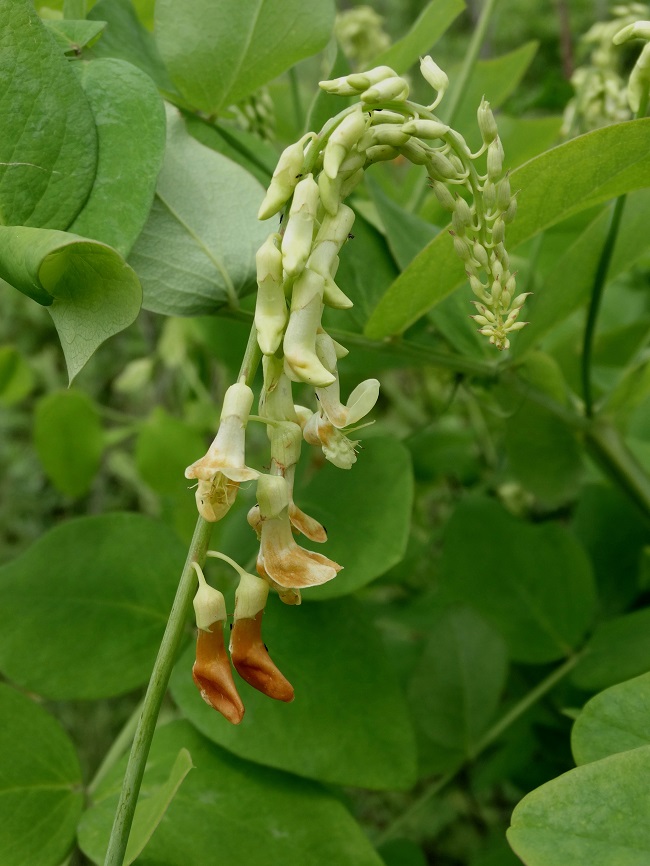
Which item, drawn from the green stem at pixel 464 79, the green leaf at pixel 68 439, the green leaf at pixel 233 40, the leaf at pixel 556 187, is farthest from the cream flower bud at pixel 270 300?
the green leaf at pixel 68 439

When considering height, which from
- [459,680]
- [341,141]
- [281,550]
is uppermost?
[341,141]

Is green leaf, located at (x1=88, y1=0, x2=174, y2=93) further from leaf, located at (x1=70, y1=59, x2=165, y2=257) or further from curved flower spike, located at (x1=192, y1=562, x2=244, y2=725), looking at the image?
curved flower spike, located at (x1=192, y1=562, x2=244, y2=725)

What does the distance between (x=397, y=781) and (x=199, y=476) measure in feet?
0.70

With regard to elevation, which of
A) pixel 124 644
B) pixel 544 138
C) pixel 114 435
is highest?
pixel 544 138

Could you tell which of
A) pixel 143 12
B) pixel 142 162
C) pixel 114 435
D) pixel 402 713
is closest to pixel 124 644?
pixel 402 713

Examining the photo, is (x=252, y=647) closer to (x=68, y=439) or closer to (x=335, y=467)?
(x=335, y=467)

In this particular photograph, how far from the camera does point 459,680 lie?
1.87ft

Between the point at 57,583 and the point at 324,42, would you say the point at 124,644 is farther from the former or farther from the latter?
the point at 324,42

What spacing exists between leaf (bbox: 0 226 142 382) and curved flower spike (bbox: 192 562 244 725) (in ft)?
0.30

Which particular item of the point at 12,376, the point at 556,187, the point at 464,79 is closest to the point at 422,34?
the point at 464,79

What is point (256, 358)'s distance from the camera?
1.01ft

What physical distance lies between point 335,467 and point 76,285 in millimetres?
222

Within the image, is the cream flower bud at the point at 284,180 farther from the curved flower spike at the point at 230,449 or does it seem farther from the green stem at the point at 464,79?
the green stem at the point at 464,79

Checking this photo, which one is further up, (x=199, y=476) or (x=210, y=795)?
(x=199, y=476)
